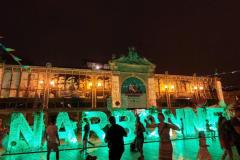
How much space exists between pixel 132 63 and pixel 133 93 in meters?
5.32

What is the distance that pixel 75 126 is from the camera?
14.9m

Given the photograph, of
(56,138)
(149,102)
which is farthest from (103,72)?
(56,138)

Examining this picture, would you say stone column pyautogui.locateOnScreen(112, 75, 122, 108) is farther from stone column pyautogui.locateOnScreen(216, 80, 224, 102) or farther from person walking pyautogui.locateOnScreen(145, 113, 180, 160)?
person walking pyautogui.locateOnScreen(145, 113, 180, 160)

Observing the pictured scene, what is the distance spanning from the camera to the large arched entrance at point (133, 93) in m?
31.7

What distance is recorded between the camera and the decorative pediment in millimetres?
32344

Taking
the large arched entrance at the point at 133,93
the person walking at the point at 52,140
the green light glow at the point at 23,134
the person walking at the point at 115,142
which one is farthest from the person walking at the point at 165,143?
the large arched entrance at the point at 133,93

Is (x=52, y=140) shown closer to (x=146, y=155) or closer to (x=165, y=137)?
(x=146, y=155)

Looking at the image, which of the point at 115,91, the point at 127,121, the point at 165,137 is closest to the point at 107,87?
the point at 115,91

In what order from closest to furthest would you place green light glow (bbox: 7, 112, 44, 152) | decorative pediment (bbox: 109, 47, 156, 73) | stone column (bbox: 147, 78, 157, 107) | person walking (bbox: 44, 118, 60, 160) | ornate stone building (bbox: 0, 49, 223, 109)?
person walking (bbox: 44, 118, 60, 160)
green light glow (bbox: 7, 112, 44, 152)
ornate stone building (bbox: 0, 49, 223, 109)
decorative pediment (bbox: 109, 47, 156, 73)
stone column (bbox: 147, 78, 157, 107)

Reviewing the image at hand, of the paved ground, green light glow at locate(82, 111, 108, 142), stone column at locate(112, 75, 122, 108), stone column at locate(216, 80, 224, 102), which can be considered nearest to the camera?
the paved ground

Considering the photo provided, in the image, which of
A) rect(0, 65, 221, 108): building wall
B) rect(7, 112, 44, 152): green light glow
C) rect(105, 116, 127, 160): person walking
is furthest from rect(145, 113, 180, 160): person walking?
rect(0, 65, 221, 108): building wall

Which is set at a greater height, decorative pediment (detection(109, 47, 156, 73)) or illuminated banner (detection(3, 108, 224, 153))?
decorative pediment (detection(109, 47, 156, 73))

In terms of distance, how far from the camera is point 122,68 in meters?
32.8

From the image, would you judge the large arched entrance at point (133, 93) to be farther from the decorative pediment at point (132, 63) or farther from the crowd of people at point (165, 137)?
the crowd of people at point (165, 137)
